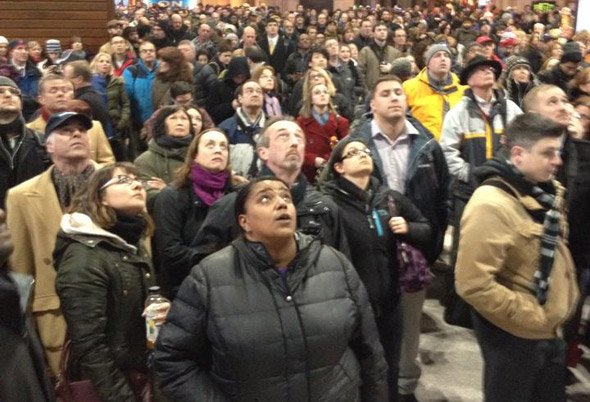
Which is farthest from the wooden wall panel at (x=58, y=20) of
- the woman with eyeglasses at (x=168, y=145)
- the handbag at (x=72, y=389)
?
the handbag at (x=72, y=389)

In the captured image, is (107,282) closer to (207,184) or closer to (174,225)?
(174,225)

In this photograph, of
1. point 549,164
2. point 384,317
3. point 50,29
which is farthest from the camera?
point 50,29

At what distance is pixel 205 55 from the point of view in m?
9.17

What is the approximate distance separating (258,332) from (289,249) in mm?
349

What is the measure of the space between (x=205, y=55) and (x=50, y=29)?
6.05 meters

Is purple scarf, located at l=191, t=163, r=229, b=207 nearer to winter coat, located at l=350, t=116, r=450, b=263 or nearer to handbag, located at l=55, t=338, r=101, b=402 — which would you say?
winter coat, located at l=350, t=116, r=450, b=263

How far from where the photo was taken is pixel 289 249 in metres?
2.57

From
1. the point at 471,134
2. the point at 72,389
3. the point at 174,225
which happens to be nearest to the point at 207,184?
the point at 174,225

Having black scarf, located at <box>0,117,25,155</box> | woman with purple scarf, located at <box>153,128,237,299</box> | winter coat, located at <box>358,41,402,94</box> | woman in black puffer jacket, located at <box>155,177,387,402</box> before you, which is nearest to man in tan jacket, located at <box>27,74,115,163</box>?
black scarf, located at <box>0,117,25,155</box>

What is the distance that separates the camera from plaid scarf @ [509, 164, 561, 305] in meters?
2.93

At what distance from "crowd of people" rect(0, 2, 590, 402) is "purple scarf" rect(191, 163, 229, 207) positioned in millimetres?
10

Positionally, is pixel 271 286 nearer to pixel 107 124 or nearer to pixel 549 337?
pixel 549 337

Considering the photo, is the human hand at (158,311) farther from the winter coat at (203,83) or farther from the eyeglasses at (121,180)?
the winter coat at (203,83)

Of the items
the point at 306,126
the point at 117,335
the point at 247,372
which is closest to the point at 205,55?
the point at 306,126
